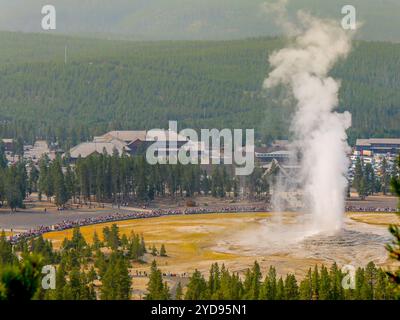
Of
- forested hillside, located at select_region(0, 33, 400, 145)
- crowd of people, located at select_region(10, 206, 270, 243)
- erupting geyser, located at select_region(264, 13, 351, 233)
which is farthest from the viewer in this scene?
forested hillside, located at select_region(0, 33, 400, 145)

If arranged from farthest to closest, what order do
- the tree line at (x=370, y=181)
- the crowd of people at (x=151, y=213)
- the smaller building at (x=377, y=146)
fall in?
the smaller building at (x=377, y=146) → the tree line at (x=370, y=181) → the crowd of people at (x=151, y=213)

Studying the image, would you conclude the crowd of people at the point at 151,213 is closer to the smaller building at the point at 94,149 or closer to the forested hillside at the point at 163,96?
the smaller building at the point at 94,149

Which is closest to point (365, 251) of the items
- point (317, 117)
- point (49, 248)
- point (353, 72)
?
point (49, 248)

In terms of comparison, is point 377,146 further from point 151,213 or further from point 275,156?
point 151,213

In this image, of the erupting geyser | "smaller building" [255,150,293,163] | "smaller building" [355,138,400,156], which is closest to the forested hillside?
"smaller building" [355,138,400,156]

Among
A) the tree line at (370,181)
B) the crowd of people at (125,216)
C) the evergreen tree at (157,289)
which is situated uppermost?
the tree line at (370,181)

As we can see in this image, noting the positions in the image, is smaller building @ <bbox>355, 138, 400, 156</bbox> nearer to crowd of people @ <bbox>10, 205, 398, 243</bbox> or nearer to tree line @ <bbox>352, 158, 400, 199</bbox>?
tree line @ <bbox>352, 158, 400, 199</bbox>

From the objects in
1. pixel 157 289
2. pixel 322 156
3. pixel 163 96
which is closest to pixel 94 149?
pixel 322 156

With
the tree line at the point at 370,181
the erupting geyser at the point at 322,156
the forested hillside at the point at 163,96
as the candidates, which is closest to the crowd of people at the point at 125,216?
the erupting geyser at the point at 322,156

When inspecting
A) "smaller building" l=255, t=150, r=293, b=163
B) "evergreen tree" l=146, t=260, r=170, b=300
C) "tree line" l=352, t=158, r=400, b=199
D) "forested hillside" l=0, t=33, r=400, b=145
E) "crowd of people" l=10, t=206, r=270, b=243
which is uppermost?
"forested hillside" l=0, t=33, r=400, b=145

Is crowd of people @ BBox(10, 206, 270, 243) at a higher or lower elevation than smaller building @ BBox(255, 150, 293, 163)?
lower
